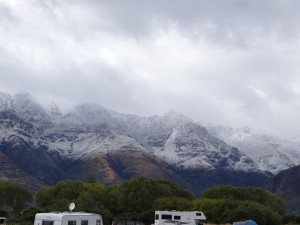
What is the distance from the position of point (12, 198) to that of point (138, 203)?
2021 inches

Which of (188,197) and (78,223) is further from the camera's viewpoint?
(188,197)

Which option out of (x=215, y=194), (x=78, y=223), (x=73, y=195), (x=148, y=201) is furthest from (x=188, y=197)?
(x=78, y=223)

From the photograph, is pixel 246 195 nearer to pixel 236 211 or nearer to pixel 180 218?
pixel 236 211

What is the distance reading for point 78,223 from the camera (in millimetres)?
48562

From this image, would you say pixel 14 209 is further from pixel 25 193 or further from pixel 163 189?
pixel 163 189

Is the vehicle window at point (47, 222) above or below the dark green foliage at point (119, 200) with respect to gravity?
below

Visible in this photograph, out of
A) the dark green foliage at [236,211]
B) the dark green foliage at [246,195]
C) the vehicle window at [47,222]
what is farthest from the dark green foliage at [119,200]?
the vehicle window at [47,222]

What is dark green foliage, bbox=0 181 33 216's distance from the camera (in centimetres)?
14938

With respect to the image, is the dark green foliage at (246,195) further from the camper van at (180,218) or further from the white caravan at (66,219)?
the white caravan at (66,219)

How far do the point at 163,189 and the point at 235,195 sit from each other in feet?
90.1

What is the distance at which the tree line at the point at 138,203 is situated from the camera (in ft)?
341

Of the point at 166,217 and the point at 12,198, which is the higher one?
the point at 12,198

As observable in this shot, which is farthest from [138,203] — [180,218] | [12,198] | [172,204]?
[12,198]

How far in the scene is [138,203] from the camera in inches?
4717
